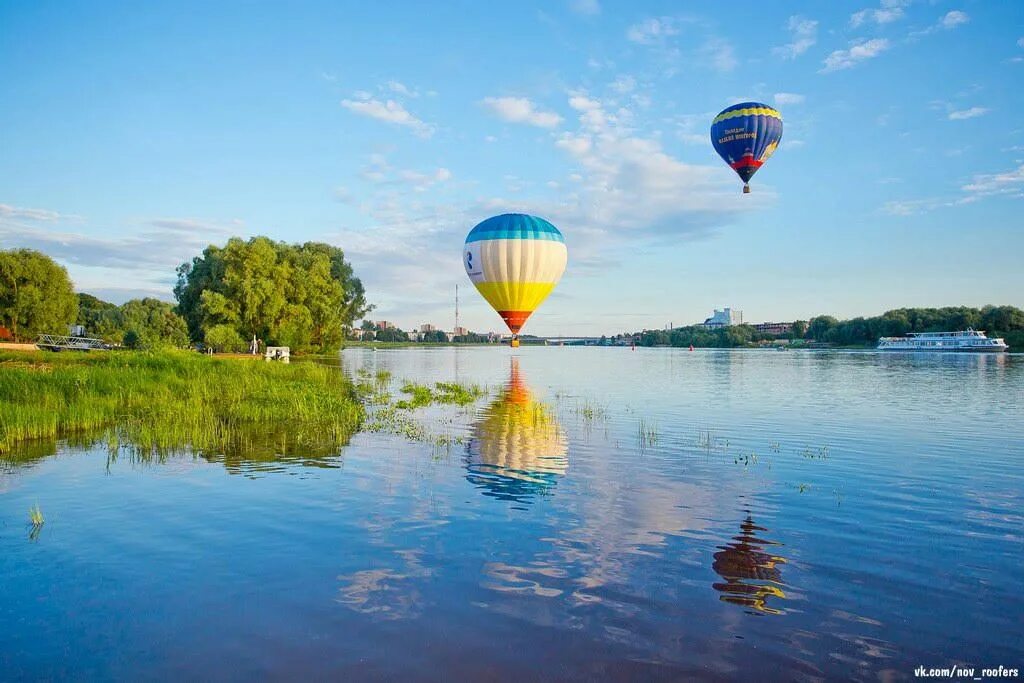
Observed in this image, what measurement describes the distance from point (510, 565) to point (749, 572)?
3157 mm

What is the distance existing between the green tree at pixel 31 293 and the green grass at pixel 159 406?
38.5 m

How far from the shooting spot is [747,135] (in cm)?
4188

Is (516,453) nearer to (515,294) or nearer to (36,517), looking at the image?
(36,517)

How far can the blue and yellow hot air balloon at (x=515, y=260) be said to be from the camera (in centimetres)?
4434

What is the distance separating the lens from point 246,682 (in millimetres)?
5883

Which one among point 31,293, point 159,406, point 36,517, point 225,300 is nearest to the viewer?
point 36,517

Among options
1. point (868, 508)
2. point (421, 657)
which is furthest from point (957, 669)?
point (868, 508)

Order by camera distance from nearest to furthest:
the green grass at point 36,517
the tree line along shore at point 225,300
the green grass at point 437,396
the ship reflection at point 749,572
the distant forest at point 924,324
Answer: the ship reflection at point 749,572, the green grass at point 36,517, the green grass at point 437,396, the tree line along shore at point 225,300, the distant forest at point 924,324

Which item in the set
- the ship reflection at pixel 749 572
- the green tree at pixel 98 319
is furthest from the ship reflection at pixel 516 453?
the green tree at pixel 98 319

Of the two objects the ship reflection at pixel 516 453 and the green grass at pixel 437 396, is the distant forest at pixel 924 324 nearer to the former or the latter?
the green grass at pixel 437 396

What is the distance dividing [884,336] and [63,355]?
179218 mm

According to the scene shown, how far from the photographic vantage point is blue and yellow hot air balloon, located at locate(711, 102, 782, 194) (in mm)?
41812

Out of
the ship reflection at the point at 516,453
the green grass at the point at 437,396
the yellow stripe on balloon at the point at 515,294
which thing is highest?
the yellow stripe on balloon at the point at 515,294

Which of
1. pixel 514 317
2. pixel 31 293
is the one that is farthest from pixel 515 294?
pixel 31 293
